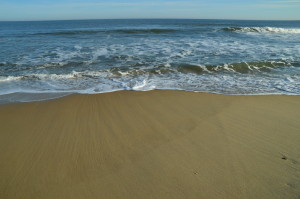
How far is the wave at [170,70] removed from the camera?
23.2 ft

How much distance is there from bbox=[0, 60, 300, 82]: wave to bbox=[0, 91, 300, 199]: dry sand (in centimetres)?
249

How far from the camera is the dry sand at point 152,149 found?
2365 millimetres

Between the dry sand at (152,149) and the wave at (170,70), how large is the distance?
2.49 metres

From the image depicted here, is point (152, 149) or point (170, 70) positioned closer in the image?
point (152, 149)

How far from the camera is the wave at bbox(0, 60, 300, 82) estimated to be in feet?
23.2

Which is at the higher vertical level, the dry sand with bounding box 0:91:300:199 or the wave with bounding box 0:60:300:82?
the wave with bounding box 0:60:300:82

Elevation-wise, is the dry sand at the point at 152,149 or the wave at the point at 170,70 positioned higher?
the wave at the point at 170,70

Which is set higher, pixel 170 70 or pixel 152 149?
pixel 170 70

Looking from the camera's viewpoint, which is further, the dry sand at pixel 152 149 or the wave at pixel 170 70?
the wave at pixel 170 70

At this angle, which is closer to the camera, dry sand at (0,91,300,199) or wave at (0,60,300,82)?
dry sand at (0,91,300,199)

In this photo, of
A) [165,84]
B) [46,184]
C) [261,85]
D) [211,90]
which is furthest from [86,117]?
[261,85]

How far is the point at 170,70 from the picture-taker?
780 cm

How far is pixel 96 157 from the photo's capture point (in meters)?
2.90

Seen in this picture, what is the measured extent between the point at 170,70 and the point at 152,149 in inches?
202
